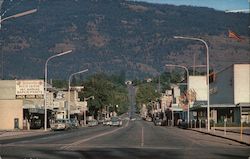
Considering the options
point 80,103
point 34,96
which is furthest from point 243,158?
point 80,103

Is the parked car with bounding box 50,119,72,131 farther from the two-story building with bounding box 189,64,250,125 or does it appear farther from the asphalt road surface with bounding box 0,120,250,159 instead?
the asphalt road surface with bounding box 0,120,250,159

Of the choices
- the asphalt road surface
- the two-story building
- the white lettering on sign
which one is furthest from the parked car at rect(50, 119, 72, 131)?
the asphalt road surface

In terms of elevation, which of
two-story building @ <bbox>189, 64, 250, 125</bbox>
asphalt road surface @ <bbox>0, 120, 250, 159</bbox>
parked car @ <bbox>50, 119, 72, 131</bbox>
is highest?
two-story building @ <bbox>189, 64, 250, 125</bbox>

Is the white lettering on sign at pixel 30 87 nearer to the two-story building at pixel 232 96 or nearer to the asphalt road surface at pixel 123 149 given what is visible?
the two-story building at pixel 232 96

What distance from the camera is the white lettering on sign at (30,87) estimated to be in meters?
83.6

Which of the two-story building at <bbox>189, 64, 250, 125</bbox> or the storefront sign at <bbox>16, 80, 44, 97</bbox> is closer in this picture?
the storefront sign at <bbox>16, 80, 44, 97</bbox>

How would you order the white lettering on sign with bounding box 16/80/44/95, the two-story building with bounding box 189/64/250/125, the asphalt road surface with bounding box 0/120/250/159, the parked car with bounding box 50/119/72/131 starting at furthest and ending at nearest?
the two-story building with bounding box 189/64/250/125 → the parked car with bounding box 50/119/72/131 → the white lettering on sign with bounding box 16/80/44/95 → the asphalt road surface with bounding box 0/120/250/159

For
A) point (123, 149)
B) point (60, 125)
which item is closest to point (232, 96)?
point (60, 125)

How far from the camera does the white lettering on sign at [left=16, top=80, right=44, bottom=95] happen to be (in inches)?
3290

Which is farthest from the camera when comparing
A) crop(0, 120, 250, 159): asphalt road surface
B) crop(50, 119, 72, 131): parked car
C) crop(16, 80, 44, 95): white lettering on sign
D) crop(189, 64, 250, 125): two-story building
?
crop(189, 64, 250, 125): two-story building

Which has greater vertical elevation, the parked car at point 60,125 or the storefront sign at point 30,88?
the storefront sign at point 30,88

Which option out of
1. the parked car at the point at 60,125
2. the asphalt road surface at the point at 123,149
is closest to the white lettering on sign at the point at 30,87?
the parked car at the point at 60,125

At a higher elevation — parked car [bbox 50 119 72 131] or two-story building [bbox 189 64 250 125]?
two-story building [bbox 189 64 250 125]

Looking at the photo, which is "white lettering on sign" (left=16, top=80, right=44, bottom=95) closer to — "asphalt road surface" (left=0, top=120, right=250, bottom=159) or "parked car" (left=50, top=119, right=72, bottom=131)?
"parked car" (left=50, top=119, right=72, bottom=131)
